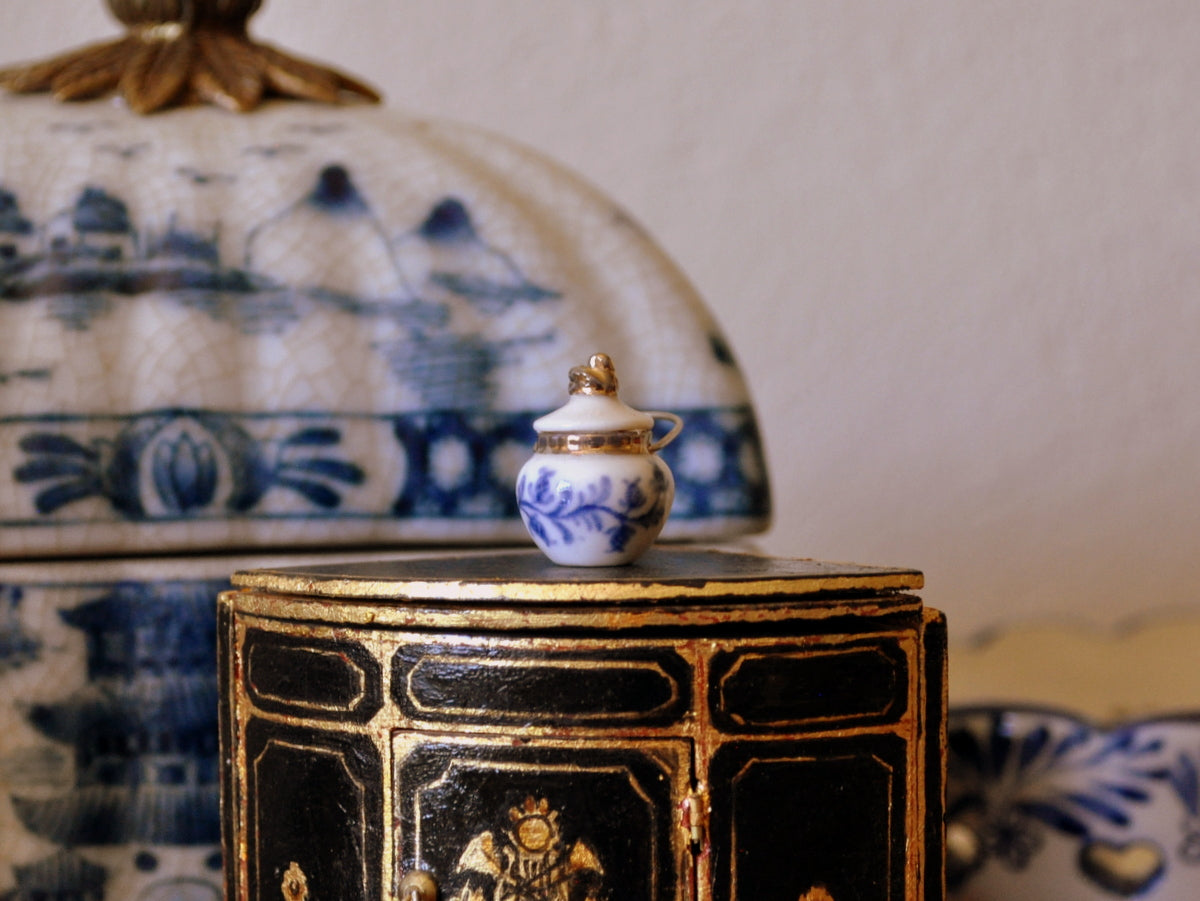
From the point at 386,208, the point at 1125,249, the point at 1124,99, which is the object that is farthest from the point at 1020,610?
the point at 386,208

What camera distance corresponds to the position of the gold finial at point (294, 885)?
74 centimetres

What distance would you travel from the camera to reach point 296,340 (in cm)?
100

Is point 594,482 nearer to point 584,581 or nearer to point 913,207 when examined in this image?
point 584,581

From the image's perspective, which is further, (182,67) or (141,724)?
(182,67)

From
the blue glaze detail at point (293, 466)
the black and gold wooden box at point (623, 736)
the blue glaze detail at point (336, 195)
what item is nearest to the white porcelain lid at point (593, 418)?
the black and gold wooden box at point (623, 736)

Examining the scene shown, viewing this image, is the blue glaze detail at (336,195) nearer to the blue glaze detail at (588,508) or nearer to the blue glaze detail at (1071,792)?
→ the blue glaze detail at (588,508)

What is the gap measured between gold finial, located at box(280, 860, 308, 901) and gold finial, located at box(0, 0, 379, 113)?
0.65 m

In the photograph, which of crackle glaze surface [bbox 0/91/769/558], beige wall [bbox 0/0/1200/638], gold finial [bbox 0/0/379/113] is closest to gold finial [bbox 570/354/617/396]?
crackle glaze surface [bbox 0/91/769/558]

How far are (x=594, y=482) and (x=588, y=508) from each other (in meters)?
0.02

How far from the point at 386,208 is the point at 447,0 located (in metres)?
0.61

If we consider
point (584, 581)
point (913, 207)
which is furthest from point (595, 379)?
point (913, 207)

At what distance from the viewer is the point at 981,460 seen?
1.60 metres

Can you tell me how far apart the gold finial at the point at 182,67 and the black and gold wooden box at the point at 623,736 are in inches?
22.3

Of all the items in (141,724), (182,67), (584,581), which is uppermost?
(182,67)
